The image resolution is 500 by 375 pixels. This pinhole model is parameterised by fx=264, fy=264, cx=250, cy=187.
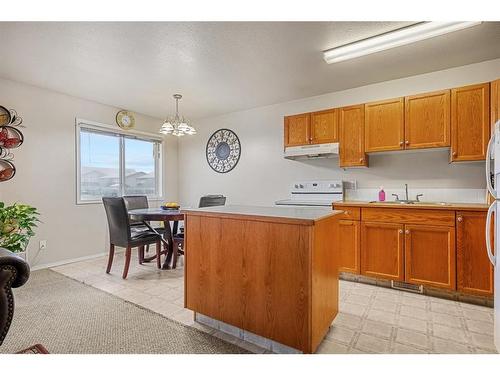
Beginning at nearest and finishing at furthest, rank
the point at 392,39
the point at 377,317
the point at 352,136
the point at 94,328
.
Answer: the point at 94,328 → the point at 377,317 → the point at 392,39 → the point at 352,136

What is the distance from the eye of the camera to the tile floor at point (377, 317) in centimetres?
175

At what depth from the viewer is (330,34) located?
2.22 meters

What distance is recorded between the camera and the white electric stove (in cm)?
348

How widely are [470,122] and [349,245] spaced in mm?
1675

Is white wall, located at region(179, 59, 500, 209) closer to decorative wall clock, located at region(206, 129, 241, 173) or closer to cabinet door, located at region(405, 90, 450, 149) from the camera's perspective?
decorative wall clock, located at region(206, 129, 241, 173)

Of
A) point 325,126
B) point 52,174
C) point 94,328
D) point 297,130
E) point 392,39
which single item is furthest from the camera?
point 297,130

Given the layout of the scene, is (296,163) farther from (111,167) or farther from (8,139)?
(8,139)

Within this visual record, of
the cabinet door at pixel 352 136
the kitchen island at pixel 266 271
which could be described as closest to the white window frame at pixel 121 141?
the kitchen island at pixel 266 271

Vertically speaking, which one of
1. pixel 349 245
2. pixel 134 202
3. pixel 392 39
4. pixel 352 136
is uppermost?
pixel 392 39

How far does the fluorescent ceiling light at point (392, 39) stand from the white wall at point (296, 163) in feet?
3.09

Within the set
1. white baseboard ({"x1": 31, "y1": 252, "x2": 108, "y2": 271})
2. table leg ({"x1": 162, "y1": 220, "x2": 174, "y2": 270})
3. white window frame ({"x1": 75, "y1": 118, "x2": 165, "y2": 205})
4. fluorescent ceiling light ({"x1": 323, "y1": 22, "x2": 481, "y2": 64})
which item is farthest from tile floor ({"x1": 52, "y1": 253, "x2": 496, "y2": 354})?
Result: fluorescent ceiling light ({"x1": 323, "y1": 22, "x2": 481, "y2": 64})

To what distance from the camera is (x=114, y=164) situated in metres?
4.30

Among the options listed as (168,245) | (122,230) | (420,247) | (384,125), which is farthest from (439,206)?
(122,230)
